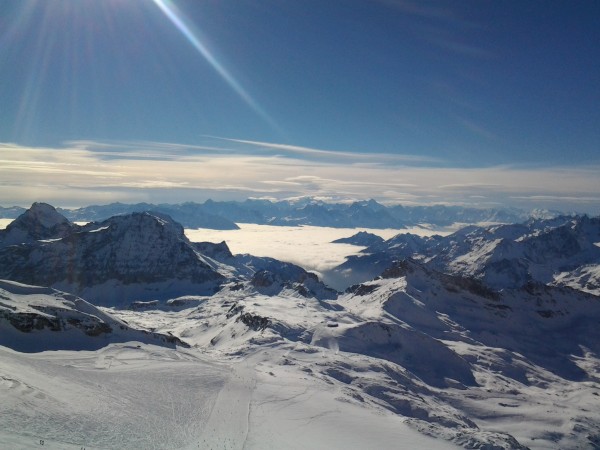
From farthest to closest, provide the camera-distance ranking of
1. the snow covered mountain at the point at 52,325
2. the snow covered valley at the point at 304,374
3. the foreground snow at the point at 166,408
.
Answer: the snow covered mountain at the point at 52,325
the snow covered valley at the point at 304,374
the foreground snow at the point at 166,408

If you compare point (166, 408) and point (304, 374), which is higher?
point (166, 408)

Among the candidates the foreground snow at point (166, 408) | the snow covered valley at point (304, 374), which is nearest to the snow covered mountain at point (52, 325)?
the snow covered valley at point (304, 374)

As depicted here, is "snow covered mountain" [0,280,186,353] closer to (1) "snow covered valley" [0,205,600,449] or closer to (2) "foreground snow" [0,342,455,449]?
(1) "snow covered valley" [0,205,600,449]

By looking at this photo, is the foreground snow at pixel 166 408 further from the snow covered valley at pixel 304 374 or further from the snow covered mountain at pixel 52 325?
the snow covered mountain at pixel 52 325

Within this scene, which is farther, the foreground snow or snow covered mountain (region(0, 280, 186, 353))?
snow covered mountain (region(0, 280, 186, 353))

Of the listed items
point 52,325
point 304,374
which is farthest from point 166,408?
point 304,374

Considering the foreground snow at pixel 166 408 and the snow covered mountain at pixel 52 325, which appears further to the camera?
the snow covered mountain at pixel 52 325

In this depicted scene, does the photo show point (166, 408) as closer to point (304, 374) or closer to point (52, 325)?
point (52, 325)

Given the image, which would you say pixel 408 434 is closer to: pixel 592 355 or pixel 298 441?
pixel 298 441

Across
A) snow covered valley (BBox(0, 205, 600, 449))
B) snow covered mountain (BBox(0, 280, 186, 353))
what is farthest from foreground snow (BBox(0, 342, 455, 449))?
snow covered mountain (BBox(0, 280, 186, 353))

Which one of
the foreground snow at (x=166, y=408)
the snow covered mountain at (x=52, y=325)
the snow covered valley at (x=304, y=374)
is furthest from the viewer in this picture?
the snow covered mountain at (x=52, y=325)

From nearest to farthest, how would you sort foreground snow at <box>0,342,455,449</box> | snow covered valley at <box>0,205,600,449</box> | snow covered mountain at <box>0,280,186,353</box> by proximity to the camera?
foreground snow at <box>0,342,455,449</box>
snow covered valley at <box>0,205,600,449</box>
snow covered mountain at <box>0,280,186,353</box>
